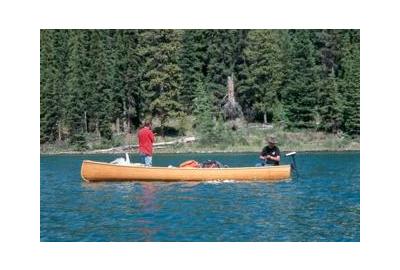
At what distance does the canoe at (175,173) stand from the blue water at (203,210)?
0.95 ft

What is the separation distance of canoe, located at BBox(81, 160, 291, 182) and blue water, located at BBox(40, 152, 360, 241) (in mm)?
288

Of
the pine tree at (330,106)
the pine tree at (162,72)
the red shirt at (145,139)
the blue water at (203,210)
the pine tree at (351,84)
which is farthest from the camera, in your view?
Result: the pine tree at (162,72)

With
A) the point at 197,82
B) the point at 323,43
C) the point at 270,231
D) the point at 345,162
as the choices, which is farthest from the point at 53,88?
the point at 270,231

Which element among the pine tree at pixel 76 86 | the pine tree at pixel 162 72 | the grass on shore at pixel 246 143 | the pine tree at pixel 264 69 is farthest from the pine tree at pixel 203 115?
the pine tree at pixel 76 86

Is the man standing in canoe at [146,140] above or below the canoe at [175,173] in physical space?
above

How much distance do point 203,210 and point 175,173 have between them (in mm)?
4942

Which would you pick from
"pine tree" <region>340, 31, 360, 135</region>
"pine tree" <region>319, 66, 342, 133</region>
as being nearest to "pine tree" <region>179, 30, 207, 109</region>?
"pine tree" <region>319, 66, 342, 133</region>

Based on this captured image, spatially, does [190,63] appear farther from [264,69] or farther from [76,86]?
[76,86]

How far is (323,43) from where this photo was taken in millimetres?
50688

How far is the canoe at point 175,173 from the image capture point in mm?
23719

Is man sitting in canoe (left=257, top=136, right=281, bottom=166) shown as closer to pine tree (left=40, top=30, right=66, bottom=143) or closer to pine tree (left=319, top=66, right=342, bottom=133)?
pine tree (left=319, top=66, right=342, bottom=133)

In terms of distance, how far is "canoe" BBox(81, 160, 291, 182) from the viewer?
23.7m

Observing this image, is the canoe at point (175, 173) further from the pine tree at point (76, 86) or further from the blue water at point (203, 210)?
the pine tree at point (76, 86)
